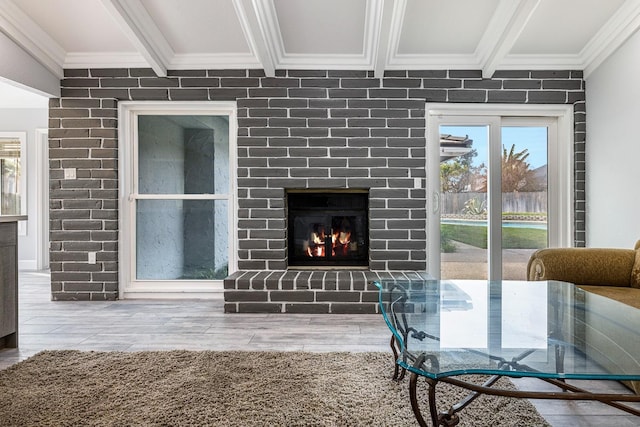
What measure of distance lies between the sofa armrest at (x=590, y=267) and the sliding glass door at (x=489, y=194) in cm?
119

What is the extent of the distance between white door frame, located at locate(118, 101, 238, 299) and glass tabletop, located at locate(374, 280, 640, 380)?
82.0 inches

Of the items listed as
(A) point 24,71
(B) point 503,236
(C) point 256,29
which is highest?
(C) point 256,29

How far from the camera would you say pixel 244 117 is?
3318 mm

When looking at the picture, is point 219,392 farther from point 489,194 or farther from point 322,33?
point 489,194

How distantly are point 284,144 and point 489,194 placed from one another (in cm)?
200

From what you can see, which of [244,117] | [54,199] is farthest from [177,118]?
[54,199]

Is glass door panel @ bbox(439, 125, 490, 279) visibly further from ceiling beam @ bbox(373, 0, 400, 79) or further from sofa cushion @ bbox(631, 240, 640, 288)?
sofa cushion @ bbox(631, 240, 640, 288)

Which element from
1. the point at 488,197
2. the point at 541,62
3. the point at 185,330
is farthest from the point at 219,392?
the point at 541,62

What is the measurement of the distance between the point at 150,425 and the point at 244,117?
8.51ft

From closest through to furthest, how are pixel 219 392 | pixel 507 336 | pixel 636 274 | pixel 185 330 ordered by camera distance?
pixel 507 336
pixel 219 392
pixel 636 274
pixel 185 330

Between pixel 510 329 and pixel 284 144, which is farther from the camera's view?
pixel 284 144

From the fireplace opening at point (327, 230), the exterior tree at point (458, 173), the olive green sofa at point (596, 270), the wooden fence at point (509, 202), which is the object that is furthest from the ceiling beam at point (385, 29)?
the olive green sofa at point (596, 270)

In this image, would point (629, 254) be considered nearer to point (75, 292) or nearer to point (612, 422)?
point (612, 422)

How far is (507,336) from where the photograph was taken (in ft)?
4.19
